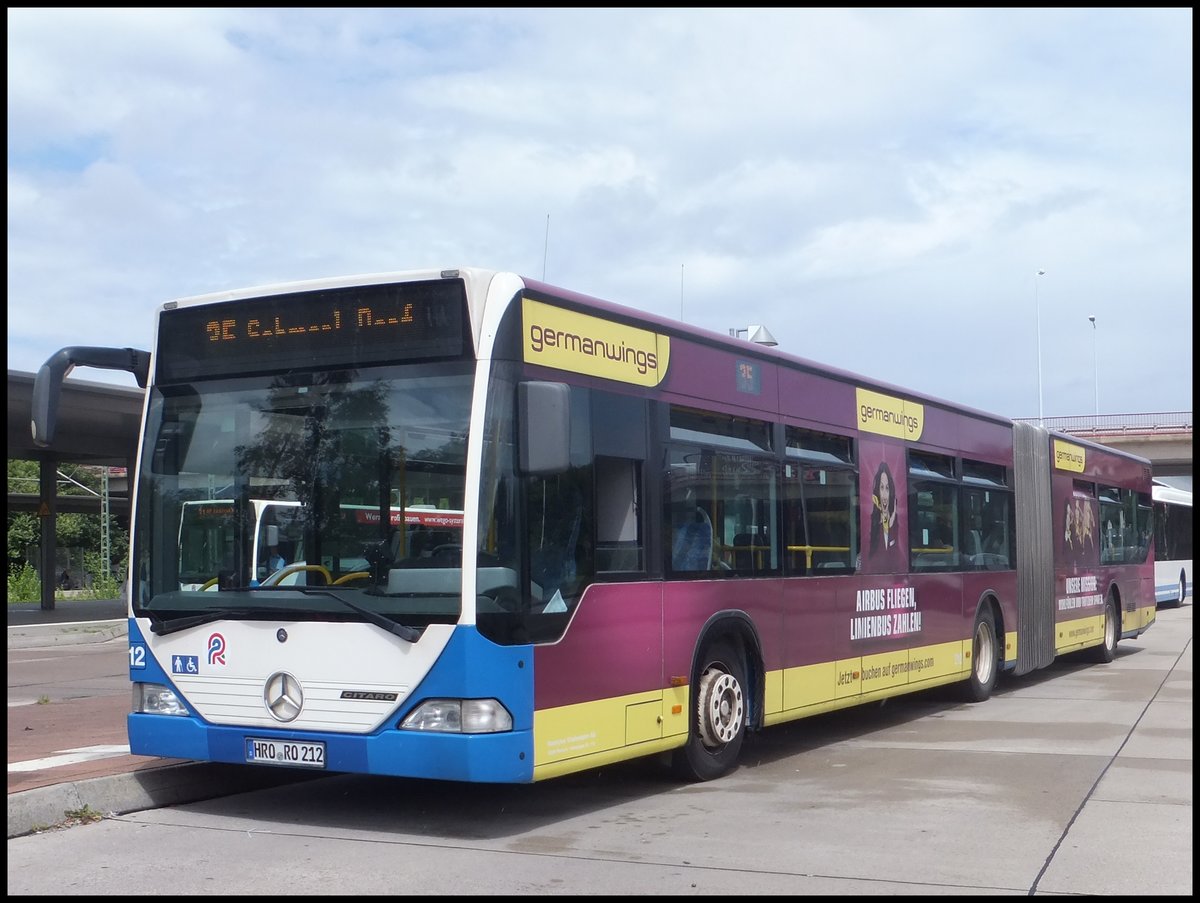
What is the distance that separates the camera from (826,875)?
6633 mm

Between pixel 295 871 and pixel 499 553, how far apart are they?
1924 millimetres

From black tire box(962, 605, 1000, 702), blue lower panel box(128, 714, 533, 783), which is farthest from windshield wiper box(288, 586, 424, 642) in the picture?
black tire box(962, 605, 1000, 702)

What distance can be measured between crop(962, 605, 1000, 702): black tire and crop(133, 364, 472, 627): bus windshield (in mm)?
9021

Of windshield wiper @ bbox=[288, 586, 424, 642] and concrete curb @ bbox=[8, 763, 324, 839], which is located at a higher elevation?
windshield wiper @ bbox=[288, 586, 424, 642]

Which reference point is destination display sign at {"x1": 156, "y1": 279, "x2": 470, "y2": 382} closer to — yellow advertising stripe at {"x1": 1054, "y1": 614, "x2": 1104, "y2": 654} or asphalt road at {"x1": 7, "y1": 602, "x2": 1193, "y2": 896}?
asphalt road at {"x1": 7, "y1": 602, "x2": 1193, "y2": 896}

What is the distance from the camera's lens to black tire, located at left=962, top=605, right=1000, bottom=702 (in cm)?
1501

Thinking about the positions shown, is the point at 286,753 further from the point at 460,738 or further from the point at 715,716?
the point at 715,716

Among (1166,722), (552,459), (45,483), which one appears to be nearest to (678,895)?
(552,459)

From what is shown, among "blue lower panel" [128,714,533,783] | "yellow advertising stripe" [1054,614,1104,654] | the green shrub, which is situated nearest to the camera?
"blue lower panel" [128,714,533,783]

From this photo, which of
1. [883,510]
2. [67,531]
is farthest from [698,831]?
[67,531]

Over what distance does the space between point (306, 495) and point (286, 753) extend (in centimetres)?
147

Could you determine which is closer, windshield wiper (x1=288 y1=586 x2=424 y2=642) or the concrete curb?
windshield wiper (x1=288 y1=586 x2=424 y2=642)

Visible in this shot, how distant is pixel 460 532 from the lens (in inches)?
289

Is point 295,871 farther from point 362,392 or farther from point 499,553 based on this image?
point 362,392
